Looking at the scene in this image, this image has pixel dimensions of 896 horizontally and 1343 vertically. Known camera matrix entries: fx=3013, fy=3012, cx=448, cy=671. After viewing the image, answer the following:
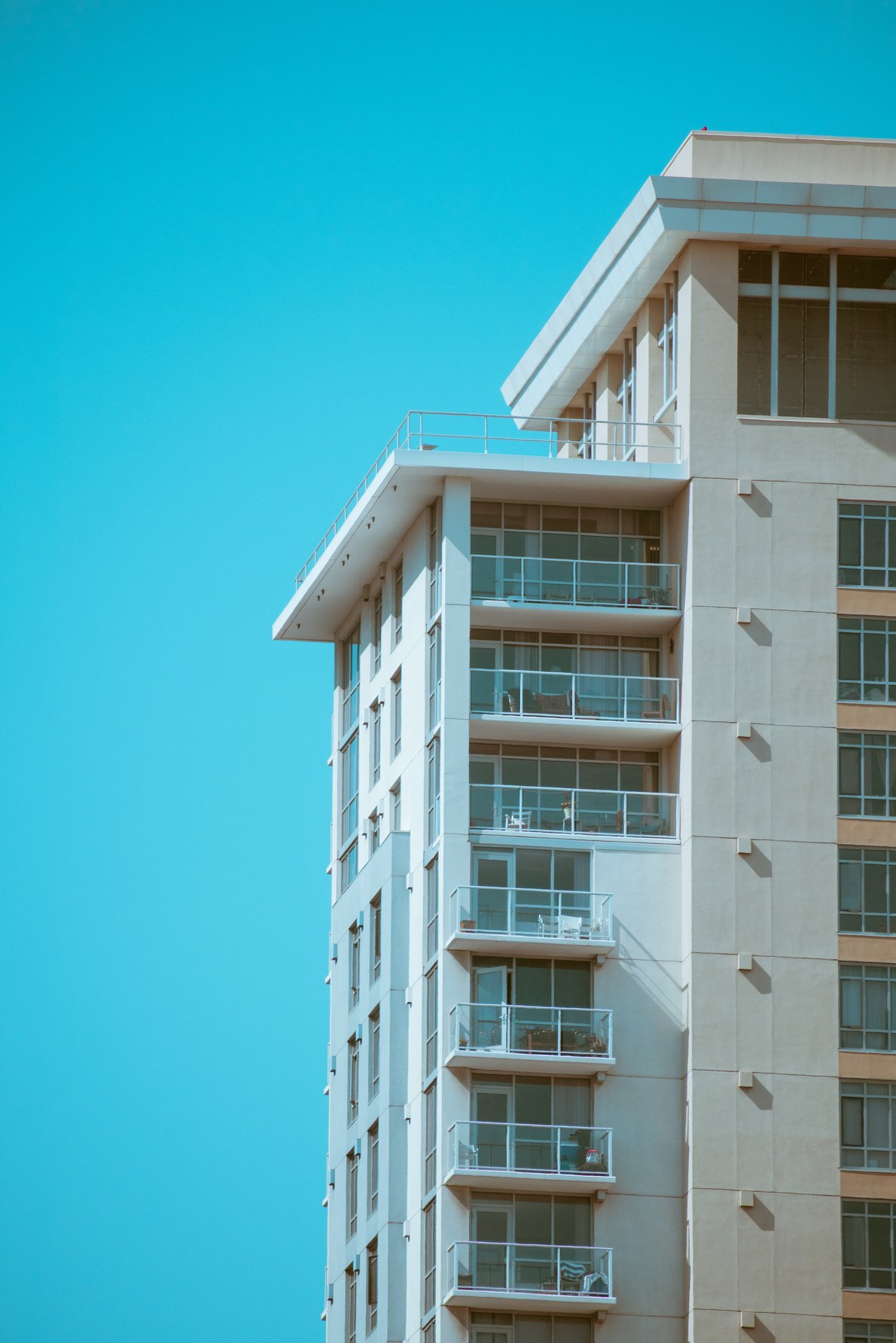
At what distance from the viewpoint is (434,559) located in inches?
3241

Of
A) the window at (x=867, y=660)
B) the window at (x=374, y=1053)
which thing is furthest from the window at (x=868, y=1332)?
the window at (x=374, y=1053)

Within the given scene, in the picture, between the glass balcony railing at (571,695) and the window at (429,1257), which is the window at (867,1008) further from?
the window at (429,1257)

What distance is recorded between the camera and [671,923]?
255ft

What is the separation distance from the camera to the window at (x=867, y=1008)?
76375 mm

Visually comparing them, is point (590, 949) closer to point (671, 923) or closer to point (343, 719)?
point (671, 923)

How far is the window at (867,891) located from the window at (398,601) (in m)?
15.4

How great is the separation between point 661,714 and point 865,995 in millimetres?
9202

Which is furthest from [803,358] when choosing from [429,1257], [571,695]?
[429,1257]

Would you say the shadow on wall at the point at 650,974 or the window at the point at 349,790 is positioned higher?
the window at the point at 349,790

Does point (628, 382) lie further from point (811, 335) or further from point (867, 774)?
point (867, 774)

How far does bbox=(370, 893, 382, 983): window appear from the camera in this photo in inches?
3356

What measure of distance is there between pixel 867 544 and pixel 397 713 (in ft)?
48.1

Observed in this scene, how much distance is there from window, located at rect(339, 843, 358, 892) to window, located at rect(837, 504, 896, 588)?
19.2 meters

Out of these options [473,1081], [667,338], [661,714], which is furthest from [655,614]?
[473,1081]
